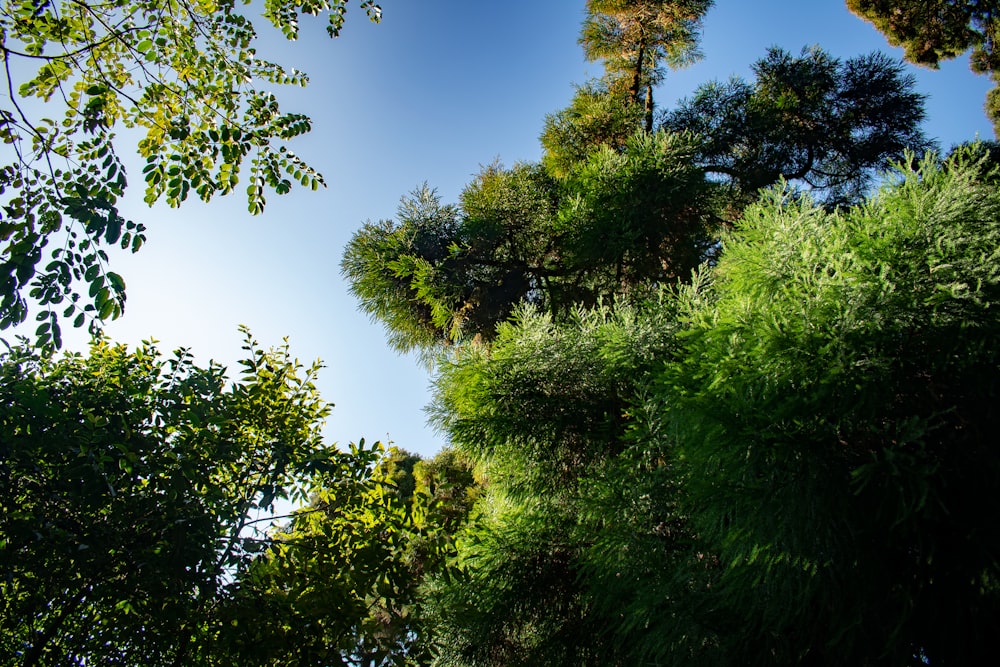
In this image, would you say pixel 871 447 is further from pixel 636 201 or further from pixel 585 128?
pixel 585 128

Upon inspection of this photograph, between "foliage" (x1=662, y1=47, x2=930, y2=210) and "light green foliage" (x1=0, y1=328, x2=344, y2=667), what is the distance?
8570 millimetres

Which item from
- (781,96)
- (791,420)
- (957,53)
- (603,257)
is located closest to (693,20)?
(781,96)

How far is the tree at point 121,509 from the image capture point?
2.88 meters

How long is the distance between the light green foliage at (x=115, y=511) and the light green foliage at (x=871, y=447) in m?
2.83

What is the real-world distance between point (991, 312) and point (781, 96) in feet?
23.7

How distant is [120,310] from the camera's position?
221 cm

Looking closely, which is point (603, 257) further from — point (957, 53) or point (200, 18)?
point (957, 53)

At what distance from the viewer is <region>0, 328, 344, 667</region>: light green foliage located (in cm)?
288

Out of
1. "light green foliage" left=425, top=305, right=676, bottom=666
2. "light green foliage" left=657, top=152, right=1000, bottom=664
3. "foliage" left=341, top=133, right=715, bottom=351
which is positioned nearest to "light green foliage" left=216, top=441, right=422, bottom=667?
"light green foliage" left=657, top=152, right=1000, bottom=664

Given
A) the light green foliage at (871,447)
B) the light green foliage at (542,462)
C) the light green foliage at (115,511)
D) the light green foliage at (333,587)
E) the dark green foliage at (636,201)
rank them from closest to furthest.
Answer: the light green foliage at (115,511) < the light green foliage at (333,587) < the light green foliage at (871,447) < the light green foliage at (542,462) < the dark green foliage at (636,201)

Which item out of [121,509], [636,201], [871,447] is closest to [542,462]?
[871,447]

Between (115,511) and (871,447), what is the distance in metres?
4.66

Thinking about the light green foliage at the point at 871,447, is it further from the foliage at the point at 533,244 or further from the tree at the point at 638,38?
the tree at the point at 638,38

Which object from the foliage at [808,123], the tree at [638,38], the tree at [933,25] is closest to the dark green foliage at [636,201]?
the foliage at [808,123]
